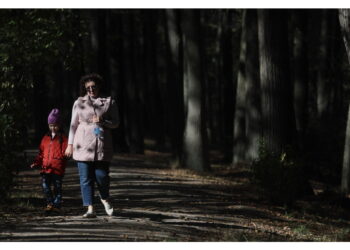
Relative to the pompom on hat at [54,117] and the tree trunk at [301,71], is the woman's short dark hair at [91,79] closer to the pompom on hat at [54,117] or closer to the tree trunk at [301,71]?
the pompom on hat at [54,117]

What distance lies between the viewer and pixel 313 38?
34.3 metres

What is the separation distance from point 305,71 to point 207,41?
20.7 metres

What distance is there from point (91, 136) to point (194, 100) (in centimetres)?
1241

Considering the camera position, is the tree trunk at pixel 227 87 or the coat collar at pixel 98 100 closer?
the coat collar at pixel 98 100

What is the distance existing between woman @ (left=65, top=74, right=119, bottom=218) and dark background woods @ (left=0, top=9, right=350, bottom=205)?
6.34ft

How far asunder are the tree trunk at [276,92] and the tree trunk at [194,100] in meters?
5.58

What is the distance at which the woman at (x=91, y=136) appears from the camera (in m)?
11.2

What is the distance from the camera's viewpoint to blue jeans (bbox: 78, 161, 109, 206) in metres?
11.3

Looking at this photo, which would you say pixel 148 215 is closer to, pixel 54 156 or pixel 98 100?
pixel 54 156

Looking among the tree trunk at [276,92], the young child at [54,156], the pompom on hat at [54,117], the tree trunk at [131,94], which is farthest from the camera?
the tree trunk at [131,94]

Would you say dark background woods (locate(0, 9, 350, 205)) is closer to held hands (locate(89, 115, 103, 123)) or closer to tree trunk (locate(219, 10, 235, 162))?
tree trunk (locate(219, 10, 235, 162))

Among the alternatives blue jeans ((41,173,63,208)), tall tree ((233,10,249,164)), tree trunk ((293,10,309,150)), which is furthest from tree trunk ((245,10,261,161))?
blue jeans ((41,173,63,208))

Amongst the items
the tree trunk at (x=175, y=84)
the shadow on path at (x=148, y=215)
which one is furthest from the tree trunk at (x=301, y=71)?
the shadow on path at (x=148, y=215)

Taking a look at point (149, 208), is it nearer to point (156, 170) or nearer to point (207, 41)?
point (156, 170)
